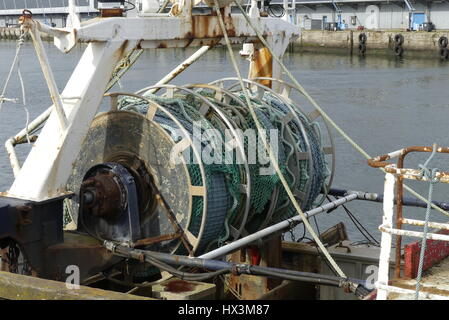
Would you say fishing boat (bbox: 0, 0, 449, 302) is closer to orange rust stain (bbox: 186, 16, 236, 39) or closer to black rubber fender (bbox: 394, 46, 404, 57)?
orange rust stain (bbox: 186, 16, 236, 39)

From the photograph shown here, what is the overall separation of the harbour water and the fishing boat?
5.98 m

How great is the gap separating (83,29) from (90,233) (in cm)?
229

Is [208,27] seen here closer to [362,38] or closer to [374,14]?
[362,38]

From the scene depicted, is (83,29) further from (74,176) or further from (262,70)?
(262,70)

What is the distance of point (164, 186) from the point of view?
8438 millimetres

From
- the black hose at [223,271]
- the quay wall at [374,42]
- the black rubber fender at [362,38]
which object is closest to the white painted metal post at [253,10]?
the black hose at [223,271]

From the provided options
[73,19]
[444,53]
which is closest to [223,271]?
[73,19]

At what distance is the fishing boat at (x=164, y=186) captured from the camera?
7.69 metres

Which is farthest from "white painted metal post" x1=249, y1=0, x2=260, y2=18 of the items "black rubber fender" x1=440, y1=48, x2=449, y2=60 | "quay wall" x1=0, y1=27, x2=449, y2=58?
"black rubber fender" x1=440, y1=48, x2=449, y2=60

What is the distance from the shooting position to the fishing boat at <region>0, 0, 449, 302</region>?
7691 millimetres

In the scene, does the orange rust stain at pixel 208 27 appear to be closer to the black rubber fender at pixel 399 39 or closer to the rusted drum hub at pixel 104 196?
the rusted drum hub at pixel 104 196

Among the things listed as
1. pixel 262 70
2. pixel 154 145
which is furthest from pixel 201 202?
pixel 262 70

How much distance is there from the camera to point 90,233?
8.61m
